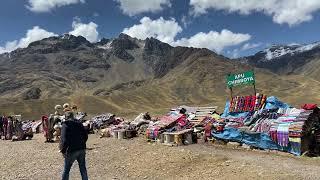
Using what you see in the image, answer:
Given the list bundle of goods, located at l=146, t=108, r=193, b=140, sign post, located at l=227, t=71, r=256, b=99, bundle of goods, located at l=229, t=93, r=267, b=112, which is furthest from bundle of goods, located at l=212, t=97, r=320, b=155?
bundle of goods, located at l=146, t=108, r=193, b=140

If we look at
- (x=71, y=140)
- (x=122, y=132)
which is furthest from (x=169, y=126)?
(x=71, y=140)

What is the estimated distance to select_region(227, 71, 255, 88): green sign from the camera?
28.2 m

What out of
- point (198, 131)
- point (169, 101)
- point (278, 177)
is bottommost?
point (278, 177)

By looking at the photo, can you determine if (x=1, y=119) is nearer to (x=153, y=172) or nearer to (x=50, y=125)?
(x=50, y=125)

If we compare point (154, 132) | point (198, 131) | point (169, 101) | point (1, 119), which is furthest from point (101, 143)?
point (169, 101)

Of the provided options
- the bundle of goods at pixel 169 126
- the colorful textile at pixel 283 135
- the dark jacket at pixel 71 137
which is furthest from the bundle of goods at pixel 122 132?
the dark jacket at pixel 71 137

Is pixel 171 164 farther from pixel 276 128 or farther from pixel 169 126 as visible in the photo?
pixel 169 126

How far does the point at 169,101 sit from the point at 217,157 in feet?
570

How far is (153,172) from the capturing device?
58.3ft

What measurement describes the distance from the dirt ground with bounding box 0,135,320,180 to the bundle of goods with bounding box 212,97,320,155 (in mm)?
551

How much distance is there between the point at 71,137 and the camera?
41.4 ft

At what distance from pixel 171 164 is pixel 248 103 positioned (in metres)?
8.93

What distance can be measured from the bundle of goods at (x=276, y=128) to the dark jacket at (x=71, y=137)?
10.4m

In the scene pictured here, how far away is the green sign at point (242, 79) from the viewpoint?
2820 cm
